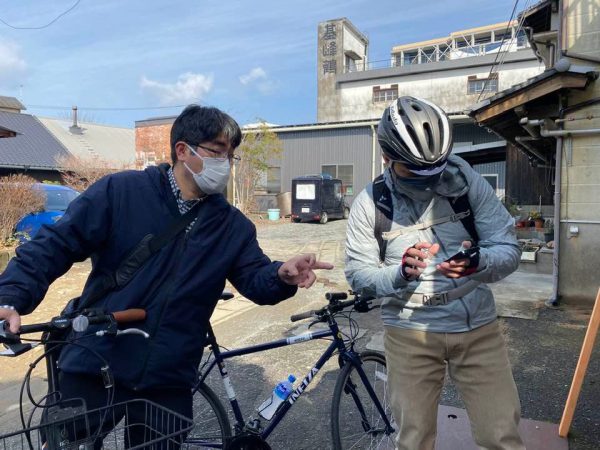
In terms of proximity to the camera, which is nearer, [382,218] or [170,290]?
[170,290]

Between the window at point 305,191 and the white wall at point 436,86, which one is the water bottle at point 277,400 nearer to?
the window at point 305,191

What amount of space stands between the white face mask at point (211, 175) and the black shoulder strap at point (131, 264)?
0.21 meters

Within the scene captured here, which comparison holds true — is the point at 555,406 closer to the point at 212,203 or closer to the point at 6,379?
the point at 212,203

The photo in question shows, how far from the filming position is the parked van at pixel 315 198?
64.7 ft

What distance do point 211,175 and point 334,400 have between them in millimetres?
1591

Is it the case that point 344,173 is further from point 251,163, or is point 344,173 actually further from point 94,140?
point 94,140

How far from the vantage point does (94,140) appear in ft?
96.9

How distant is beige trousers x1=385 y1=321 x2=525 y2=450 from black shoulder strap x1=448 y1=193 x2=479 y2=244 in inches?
15.8

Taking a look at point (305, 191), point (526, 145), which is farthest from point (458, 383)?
point (305, 191)

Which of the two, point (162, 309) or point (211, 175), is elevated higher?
point (211, 175)

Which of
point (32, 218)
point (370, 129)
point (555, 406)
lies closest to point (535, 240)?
point (555, 406)

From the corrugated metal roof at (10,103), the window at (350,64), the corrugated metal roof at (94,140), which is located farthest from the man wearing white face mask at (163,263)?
the window at (350,64)

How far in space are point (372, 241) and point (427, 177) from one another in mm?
360

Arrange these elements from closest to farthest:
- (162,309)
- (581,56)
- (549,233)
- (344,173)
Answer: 1. (162,309)
2. (581,56)
3. (549,233)
4. (344,173)
